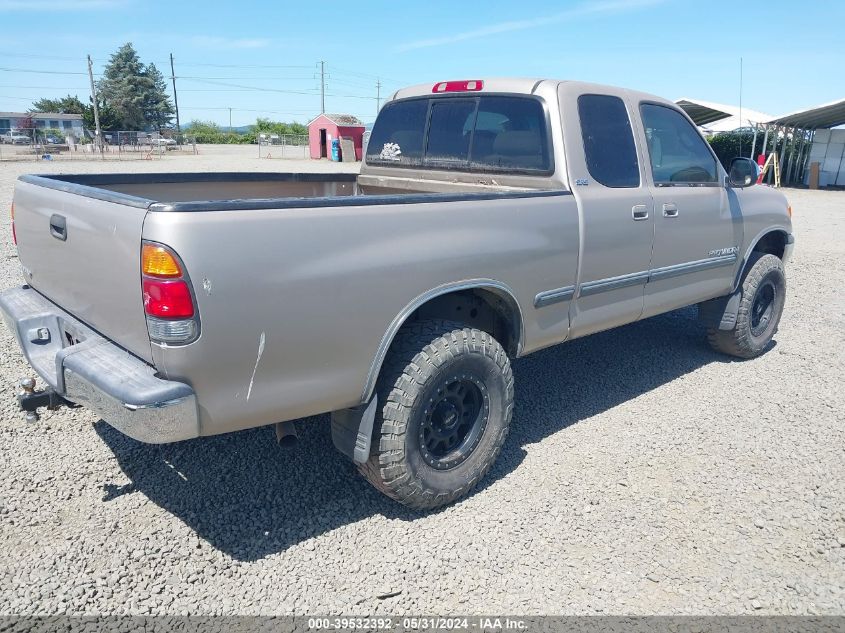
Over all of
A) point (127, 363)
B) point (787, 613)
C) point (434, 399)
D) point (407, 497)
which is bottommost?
point (787, 613)

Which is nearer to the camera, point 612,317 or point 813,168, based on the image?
point 612,317

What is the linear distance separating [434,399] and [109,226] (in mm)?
1590

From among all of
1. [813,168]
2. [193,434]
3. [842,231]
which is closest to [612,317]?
[193,434]

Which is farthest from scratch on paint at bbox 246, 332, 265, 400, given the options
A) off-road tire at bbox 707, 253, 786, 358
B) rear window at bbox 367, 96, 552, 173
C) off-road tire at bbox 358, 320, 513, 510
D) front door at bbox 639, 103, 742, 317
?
off-road tire at bbox 707, 253, 786, 358

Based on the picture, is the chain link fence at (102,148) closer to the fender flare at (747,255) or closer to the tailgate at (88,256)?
the tailgate at (88,256)

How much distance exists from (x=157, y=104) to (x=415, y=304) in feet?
286

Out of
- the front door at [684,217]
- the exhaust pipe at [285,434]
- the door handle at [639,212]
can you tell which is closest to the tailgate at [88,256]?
the exhaust pipe at [285,434]

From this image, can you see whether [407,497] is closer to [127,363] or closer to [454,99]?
[127,363]

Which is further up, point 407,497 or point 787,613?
point 407,497

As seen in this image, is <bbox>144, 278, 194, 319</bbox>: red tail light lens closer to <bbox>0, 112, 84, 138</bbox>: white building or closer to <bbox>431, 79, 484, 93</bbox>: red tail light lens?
<bbox>431, 79, 484, 93</bbox>: red tail light lens

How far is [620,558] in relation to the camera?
294cm

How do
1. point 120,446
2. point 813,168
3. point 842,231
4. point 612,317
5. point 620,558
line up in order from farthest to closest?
point 813,168
point 842,231
point 612,317
point 120,446
point 620,558

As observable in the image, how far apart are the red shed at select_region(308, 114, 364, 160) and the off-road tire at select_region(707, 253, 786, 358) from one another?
38487 mm

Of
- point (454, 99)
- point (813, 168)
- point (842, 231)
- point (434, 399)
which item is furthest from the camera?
point (813, 168)
